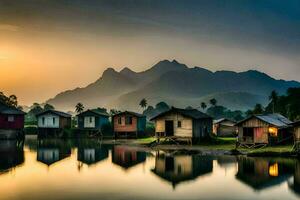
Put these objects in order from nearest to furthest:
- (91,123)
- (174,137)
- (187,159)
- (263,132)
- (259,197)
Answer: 1. (259,197)
2. (187,159)
3. (263,132)
4. (174,137)
5. (91,123)

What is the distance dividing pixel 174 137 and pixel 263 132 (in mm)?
15426

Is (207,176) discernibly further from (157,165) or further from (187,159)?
(187,159)

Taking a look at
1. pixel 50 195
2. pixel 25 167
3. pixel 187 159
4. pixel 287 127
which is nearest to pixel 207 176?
pixel 187 159

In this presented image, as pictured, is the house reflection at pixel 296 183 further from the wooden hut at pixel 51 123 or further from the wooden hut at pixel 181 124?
the wooden hut at pixel 51 123

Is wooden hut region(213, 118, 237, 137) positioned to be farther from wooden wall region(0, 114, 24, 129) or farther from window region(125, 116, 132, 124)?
wooden wall region(0, 114, 24, 129)

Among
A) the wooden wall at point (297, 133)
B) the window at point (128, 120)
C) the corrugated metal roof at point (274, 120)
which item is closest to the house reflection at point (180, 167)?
the wooden wall at point (297, 133)

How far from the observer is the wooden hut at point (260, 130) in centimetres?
5831

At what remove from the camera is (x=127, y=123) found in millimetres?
87750

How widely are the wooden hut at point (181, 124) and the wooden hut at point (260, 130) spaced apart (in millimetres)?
9272

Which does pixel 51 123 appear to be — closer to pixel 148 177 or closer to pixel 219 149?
pixel 219 149

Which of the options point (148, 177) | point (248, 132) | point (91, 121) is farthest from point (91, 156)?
point (91, 121)

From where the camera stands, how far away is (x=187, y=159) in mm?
49750

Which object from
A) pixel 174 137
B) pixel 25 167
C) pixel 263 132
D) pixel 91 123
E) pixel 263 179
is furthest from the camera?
pixel 91 123

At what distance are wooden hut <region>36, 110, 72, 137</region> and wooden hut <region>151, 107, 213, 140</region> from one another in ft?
108
